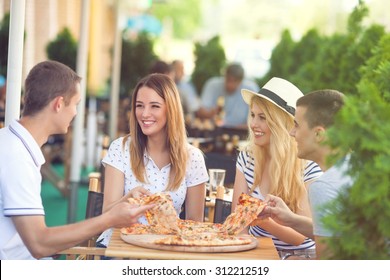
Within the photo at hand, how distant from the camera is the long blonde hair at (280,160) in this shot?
4121 millimetres

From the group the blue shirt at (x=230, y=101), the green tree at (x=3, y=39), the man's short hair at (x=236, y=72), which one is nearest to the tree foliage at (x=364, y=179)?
the blue shirt at (x=230, y=101)

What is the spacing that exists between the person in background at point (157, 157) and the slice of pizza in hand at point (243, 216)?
69cm

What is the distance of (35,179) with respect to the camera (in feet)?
10.2

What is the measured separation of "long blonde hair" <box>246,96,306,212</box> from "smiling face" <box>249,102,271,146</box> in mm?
19

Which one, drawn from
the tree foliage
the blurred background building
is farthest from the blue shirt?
the tree foliage

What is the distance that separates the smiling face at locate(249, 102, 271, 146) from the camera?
13.9 ft

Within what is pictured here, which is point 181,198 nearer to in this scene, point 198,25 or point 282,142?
point 282,142

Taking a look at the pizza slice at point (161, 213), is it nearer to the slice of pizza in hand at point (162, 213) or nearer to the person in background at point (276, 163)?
the slice of pizza in hand at point (162, 213)

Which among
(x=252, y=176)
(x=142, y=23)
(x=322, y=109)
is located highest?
(x=142, y=23)

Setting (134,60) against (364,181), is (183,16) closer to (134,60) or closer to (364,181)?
A: (134,60)

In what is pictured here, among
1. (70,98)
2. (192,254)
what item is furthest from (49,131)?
(192,254)

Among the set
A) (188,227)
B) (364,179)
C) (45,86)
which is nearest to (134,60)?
(188,227)

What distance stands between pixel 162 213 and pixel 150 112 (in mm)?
903

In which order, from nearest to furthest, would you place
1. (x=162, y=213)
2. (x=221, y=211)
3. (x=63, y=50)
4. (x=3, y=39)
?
(x=162, y=213), (x=221, y=211), (x=3, y=39), (x=63, y=50)
